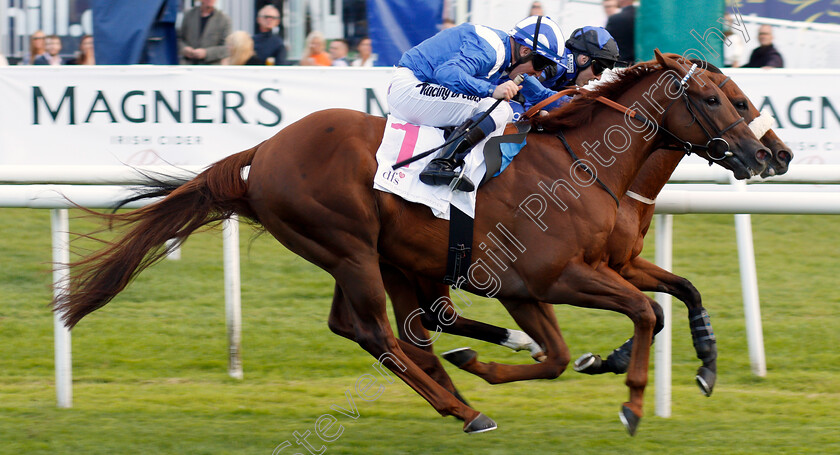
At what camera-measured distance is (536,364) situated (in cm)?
436

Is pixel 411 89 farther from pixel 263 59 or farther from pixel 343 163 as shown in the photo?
pixel 263 59

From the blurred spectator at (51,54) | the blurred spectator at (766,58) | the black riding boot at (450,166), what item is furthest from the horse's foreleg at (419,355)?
the blurred spectator at (51,54)

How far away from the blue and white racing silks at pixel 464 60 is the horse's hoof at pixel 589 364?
47.5 inches

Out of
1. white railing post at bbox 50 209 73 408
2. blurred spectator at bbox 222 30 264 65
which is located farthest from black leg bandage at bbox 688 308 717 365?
blurred spectator at bbox 222 30 264 65

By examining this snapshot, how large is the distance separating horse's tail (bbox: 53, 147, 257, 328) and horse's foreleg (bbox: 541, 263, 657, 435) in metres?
1.36

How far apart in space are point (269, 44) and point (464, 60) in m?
4.19

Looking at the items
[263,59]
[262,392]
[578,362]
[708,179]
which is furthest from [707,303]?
[263,59]

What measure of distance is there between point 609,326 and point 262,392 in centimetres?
222

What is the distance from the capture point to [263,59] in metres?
7.98

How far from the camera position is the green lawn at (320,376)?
13.5 feet

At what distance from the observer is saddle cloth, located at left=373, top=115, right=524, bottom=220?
4129mm

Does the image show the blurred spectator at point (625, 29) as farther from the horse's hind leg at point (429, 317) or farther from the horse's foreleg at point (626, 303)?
the horse's foreleg at point (626, 303)

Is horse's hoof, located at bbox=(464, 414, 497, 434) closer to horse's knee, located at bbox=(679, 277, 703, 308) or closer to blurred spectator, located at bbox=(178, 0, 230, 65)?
horse's knee, located at bbox=(679, 277, 703, 308)

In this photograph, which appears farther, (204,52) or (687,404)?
(204,52)
